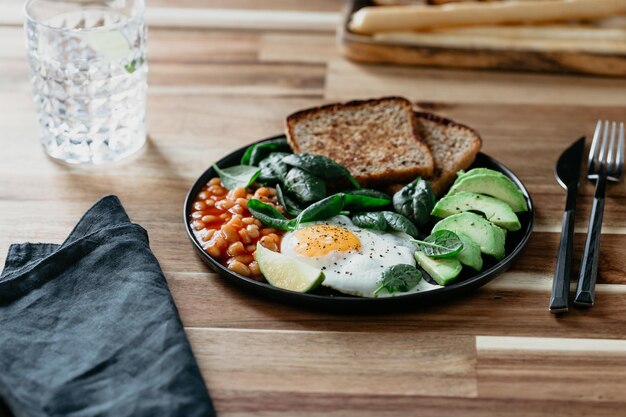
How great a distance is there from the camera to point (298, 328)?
2.31 metres

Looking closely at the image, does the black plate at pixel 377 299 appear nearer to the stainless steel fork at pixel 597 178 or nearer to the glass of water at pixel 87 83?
the stainless steel fork at pixel 597 178

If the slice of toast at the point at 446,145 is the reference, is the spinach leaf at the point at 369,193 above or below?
below

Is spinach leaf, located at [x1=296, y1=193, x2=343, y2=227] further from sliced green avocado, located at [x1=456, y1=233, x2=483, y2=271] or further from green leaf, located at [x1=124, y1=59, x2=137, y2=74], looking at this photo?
green leaf, located at [x1=124, y1=59, x2=137, y2=74]

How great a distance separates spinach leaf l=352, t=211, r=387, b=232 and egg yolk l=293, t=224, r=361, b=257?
75mm

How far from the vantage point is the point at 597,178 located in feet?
9.81

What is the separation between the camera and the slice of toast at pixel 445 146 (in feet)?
9.41

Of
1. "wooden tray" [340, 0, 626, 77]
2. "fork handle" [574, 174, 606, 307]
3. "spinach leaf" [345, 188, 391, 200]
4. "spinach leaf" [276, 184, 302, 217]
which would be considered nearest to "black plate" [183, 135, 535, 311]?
"fork handle" [574, 174, 606, 307]

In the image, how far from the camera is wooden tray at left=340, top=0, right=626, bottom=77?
12.0 feet

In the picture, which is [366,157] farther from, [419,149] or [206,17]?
[206,17]

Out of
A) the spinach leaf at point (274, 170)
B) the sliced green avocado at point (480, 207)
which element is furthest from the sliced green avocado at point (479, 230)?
the spinach leaf at point (274, 170)

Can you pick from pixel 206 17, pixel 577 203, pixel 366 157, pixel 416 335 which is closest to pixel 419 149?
pixel 366 157

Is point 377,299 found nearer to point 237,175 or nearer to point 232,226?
point 232,226

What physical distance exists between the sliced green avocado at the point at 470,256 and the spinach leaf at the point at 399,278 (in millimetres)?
141

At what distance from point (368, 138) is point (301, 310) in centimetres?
87
